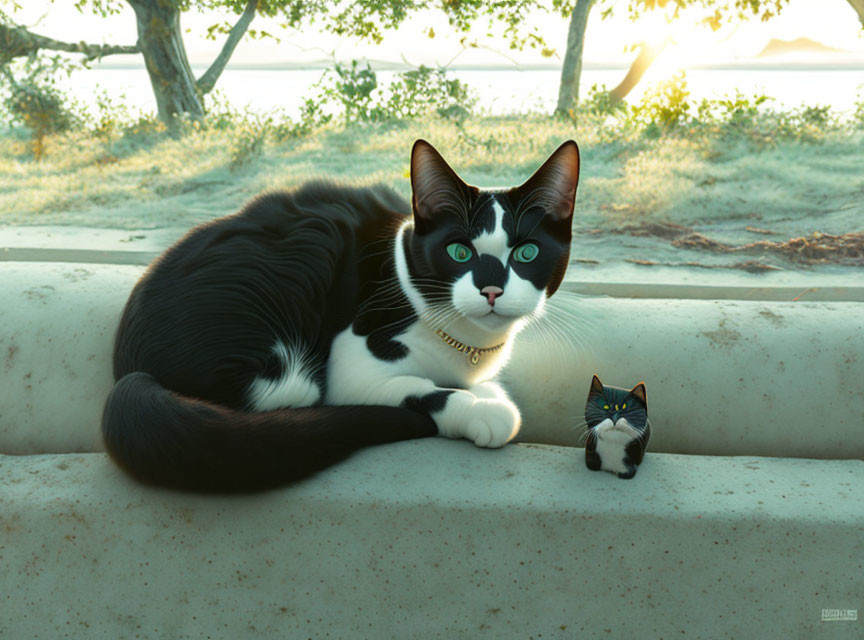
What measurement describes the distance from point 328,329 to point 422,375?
14 cm

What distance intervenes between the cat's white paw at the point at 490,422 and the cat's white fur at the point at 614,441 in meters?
0.11

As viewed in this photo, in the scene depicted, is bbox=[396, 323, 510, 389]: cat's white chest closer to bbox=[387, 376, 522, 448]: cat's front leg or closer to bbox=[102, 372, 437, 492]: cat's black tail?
bbox=[387, 376, 522, 448]: cat's front leg

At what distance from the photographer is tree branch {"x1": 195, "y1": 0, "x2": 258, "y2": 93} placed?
236 cm

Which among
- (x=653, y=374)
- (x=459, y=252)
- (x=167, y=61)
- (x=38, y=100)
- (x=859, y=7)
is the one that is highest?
(x=859, y=7)

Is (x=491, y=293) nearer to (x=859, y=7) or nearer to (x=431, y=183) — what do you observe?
(x=431, y=183)

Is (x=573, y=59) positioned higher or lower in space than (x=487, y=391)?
higher

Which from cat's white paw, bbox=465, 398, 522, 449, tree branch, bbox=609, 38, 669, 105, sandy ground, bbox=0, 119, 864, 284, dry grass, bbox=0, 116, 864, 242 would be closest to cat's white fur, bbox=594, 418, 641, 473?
cat's white paw, bbox=465, 398, 522, 449

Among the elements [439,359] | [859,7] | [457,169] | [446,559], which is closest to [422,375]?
[439,359]

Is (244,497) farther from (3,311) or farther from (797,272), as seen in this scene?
(797,272)

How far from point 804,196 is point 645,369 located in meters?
1.25

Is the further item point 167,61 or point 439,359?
point 167,61

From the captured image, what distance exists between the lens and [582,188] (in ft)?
7.05

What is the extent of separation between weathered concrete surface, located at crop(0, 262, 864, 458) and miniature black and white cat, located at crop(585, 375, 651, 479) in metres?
0.19

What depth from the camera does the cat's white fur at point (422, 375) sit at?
974 millimetres
